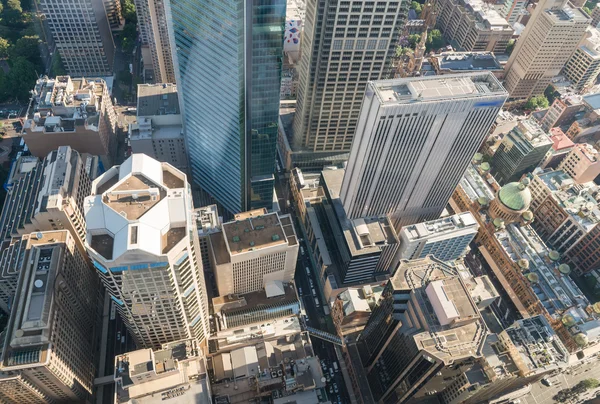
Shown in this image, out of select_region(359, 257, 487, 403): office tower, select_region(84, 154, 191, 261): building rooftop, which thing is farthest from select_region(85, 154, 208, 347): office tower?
select_region(359, 257, 487, 403): office tower

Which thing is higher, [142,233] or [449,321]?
[142,233]

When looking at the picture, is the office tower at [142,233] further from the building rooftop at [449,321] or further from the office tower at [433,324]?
the building rooftop at [449,321]

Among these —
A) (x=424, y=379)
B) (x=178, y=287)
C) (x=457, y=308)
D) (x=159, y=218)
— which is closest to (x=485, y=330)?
(x=457, y=308)

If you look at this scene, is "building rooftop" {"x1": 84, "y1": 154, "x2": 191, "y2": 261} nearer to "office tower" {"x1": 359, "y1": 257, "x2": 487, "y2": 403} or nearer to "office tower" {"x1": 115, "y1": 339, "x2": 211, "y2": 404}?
"office tower" {"x1": 115, "y1": 339, "x2": 211, "y2": 404}

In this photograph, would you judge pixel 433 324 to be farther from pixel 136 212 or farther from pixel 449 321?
pixel 136 212

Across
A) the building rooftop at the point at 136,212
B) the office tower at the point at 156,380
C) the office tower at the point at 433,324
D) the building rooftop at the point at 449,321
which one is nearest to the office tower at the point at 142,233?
the building rooftop at the point at 136,212

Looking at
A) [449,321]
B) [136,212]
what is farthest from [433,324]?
[136,212]
